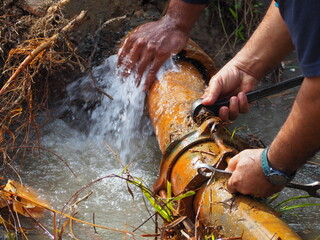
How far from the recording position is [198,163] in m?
2.21

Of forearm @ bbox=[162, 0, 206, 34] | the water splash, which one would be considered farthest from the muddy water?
forearm @ bbox=[162, 0, 206, 34]

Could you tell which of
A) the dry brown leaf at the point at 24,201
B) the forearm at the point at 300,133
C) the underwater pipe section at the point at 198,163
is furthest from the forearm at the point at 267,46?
the dry brown leaf at the point at 24,201

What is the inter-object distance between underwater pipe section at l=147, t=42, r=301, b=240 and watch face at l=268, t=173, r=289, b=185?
0.13m

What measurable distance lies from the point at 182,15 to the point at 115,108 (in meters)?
0.76

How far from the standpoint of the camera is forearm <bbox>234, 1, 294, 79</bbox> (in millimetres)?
2525

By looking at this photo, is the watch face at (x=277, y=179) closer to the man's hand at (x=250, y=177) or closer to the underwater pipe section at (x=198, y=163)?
the man's hand at (x=250, y=177)

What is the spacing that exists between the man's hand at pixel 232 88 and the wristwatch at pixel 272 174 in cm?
56

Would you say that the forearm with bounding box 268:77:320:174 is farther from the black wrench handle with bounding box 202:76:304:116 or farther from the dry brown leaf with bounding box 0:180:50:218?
the dry brown leaf with bounding box 0:180:50:218

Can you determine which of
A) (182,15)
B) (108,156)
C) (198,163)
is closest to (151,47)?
(182,15)

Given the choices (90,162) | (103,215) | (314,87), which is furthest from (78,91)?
(314,87)

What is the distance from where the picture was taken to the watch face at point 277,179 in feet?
6.33

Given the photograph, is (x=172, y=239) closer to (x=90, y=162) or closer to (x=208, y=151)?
(x=208, y=151)

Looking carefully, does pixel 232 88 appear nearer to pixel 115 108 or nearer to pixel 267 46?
pixel 267 46

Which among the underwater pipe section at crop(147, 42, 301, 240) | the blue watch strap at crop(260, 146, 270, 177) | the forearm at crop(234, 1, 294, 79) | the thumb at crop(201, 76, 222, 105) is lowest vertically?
the underwater pipe section at crop(147, 42, 301, 240)
